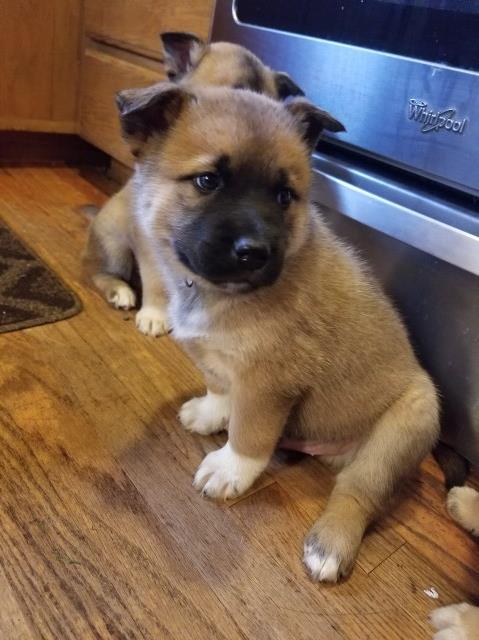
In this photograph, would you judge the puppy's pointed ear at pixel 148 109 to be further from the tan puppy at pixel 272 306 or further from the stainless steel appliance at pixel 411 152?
the stainless steel appliance at pixel 411 152

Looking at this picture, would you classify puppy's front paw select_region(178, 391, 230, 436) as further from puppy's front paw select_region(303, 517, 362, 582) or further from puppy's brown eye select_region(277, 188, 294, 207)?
puppy's brown eye select_region(277, 188, 294, 207)

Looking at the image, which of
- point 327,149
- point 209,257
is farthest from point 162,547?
point 327,149

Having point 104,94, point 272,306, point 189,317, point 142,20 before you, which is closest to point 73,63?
point 104,94

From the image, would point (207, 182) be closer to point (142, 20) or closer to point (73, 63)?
point (142, 20)

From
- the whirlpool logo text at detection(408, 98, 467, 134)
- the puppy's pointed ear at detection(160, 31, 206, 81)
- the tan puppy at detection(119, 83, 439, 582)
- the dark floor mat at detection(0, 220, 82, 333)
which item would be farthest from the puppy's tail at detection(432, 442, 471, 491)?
the puppy's pointed ear at detection(160, 31, 206, 81)

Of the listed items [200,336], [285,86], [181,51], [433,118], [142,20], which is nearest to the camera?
[200,336]

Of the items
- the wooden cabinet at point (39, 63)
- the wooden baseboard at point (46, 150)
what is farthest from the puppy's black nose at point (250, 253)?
the wooden baseboard at point (46, 150)
